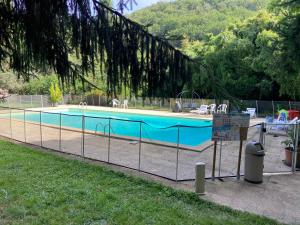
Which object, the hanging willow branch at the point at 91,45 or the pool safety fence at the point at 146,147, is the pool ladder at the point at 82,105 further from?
the hanging willow branch at the point at 91,45

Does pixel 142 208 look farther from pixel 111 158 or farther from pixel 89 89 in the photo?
pixel 111 158

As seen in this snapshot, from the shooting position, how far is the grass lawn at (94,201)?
3906 millimetres

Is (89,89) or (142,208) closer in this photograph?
(89,89)

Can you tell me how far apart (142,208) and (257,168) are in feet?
8.77

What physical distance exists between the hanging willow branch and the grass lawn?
2.31m

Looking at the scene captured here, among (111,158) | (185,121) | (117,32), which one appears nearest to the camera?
(117,32)

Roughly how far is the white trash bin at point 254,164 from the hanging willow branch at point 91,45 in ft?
13.1

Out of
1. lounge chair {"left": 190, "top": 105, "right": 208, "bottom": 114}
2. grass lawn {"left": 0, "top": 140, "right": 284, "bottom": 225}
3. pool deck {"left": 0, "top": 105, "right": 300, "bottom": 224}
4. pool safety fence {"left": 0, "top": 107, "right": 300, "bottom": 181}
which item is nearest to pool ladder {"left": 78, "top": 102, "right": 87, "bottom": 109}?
lounge chair {"left": 190, "top": 105, "right": 208, "bottom": 114}

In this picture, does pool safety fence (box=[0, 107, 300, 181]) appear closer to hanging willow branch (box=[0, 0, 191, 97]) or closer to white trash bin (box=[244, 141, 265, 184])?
white trash bin (box=[244, 141, 265, 184])

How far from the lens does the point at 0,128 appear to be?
11.9m

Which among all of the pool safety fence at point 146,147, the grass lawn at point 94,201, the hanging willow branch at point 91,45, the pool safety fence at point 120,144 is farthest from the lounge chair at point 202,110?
the hanging willow branch at point 91,45

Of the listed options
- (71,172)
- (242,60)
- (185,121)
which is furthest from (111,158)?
(242,60)

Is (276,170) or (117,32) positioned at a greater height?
(117,32)

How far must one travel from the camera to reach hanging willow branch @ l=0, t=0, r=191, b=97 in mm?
2148
